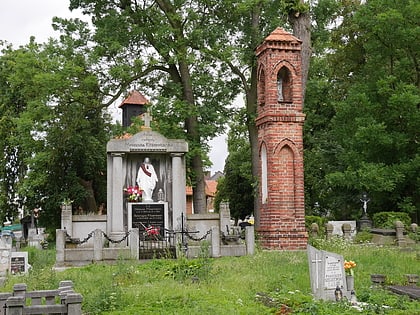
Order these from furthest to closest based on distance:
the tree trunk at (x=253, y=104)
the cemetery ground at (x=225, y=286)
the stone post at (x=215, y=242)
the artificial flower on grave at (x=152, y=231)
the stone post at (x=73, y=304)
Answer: the tree trunk at (x=253, y=104), the artificial flower on grave at (x=152, y=231), the stone post at (x=215, y=242), the cemetery ground at (x=225, y=286), the stone post at (x=73, y=304)

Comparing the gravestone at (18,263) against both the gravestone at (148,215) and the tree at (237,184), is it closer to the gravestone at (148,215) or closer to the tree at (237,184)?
the gravestone at (148,215)

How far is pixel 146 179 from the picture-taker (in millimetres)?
19938

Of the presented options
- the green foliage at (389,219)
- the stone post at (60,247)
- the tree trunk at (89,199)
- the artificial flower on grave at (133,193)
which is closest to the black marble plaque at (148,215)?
the artificial flower on grave at (133,193)

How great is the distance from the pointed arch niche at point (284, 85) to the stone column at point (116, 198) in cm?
574

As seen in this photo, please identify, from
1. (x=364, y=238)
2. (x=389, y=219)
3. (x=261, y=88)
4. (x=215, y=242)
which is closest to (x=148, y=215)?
(x=215, y=242)

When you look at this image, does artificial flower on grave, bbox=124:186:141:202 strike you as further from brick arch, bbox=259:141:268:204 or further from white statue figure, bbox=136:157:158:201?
brick arch, bbox=259:141:268:204

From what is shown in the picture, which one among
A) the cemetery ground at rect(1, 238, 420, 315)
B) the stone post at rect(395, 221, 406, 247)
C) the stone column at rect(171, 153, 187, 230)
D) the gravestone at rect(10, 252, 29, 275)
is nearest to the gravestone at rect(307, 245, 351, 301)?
the cemetery ground at rect(1, 238, 420, 315)

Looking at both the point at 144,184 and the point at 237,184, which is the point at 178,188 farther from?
the point at 237,184

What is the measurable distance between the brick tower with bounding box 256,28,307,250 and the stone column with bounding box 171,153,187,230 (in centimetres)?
270

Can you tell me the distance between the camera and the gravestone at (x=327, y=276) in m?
9.64

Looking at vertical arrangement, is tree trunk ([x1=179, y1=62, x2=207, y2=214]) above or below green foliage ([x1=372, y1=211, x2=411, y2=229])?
above

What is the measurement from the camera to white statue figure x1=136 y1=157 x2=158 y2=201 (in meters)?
19.8

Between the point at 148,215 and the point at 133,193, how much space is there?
3.06 ft

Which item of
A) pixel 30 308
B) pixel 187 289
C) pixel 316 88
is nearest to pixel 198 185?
pixel 316 88
